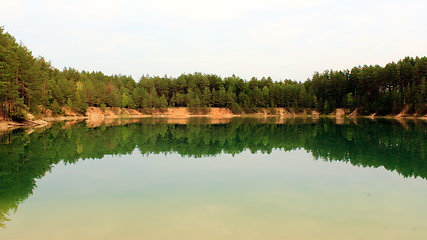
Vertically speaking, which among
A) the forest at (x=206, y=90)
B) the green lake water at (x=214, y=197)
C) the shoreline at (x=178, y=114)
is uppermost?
the forest at (x=206, y=90)

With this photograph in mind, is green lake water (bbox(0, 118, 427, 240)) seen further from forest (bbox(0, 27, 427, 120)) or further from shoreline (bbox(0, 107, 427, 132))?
shoreline (bbox(0, 107, 427, 132))

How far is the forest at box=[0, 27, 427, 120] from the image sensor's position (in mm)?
42781

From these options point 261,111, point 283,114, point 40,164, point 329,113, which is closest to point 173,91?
point 261,111

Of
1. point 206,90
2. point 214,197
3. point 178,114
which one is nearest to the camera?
point 214,197

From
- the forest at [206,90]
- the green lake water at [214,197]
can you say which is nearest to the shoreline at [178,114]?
the forest at [206,90]

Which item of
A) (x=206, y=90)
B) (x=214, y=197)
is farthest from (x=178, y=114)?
(x=214, y=197)

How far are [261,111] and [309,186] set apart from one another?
367ft

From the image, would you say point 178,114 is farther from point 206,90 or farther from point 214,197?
point 214,197

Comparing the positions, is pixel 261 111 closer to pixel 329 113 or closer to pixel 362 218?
pixel 329 113

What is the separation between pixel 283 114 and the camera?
116 m

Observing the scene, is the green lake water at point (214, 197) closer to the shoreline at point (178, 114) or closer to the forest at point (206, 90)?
the forest at point (206, 90)

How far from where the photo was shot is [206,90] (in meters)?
121

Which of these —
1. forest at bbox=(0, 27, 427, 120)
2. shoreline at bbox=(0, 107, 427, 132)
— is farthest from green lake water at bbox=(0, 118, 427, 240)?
shoreline at bbox=(0, 107, 427, 132)

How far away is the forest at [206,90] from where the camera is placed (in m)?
42.8
